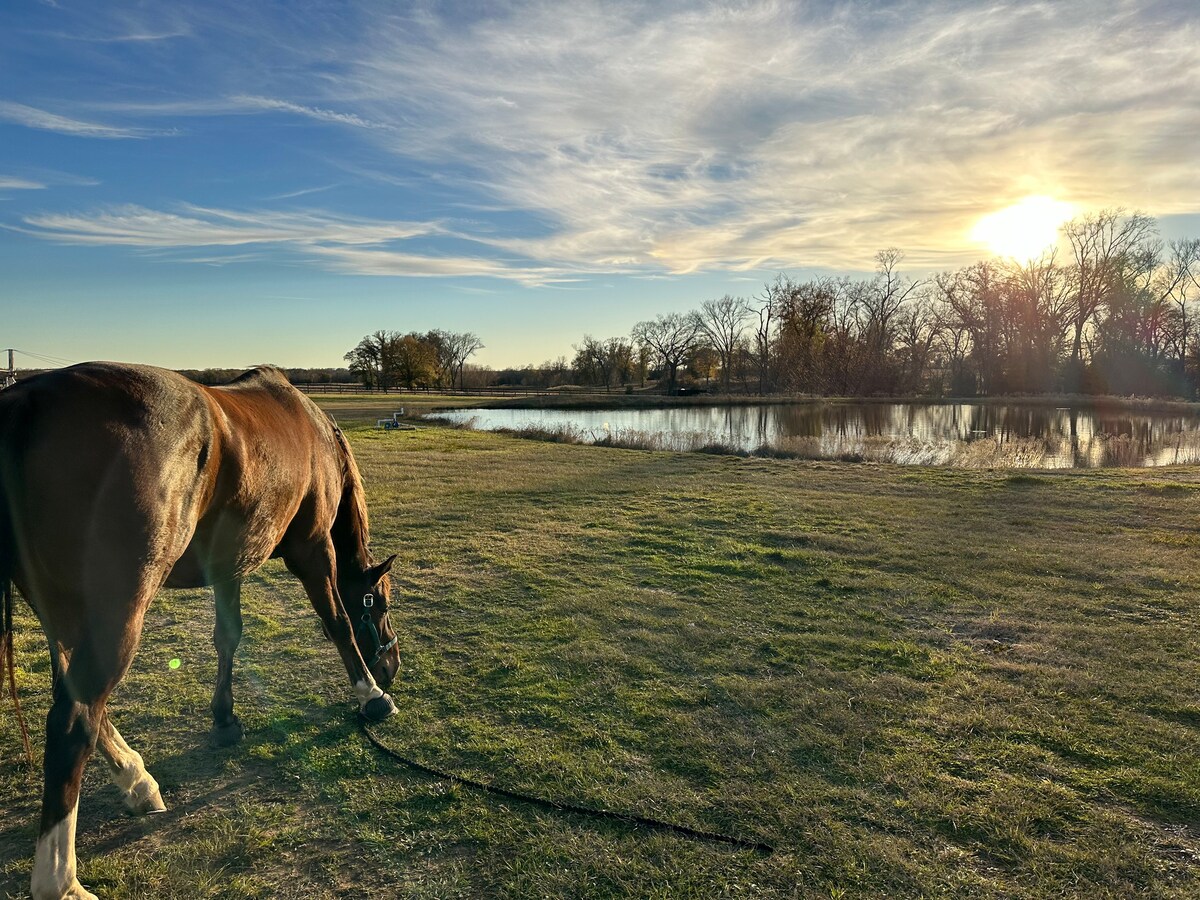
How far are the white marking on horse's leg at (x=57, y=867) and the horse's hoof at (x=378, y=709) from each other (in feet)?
4.37

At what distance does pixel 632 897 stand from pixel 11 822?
8.12 ft

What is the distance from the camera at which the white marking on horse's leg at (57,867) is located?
208 centimetres

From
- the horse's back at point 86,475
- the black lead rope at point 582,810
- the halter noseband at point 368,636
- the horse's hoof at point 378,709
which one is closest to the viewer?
the horse's back at point 86,475

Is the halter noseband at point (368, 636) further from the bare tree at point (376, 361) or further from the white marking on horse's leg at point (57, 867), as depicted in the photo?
the bare tree at point (376, 361)

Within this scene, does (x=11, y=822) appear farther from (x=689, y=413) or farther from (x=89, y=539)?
(x=689, y=413)

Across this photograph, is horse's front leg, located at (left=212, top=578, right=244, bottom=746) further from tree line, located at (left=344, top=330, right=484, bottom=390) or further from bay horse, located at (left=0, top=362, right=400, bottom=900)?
tree line, located at (left=344, top=330, right=484, bottom=390)

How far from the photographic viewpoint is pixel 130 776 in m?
2.61

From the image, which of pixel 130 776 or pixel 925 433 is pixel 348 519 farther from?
pixel 925 433

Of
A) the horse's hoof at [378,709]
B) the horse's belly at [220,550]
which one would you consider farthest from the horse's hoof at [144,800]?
the horse's hoof at [378,709]

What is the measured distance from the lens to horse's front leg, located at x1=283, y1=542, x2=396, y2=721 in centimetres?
328

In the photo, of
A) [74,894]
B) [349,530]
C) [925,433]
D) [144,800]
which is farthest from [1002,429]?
[74,894]

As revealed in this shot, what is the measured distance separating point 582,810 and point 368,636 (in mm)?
1627

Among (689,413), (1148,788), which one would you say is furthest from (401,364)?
(1148,788)

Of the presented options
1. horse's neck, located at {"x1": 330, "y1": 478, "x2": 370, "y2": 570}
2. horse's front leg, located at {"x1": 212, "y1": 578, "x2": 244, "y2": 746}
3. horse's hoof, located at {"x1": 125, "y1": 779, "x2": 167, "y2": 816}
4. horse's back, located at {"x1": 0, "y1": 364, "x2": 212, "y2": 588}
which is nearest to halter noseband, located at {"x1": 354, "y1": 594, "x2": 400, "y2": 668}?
horse's neck, located at {"x1": 330, "y1": 478, "x2": 370, "y2": 570}
